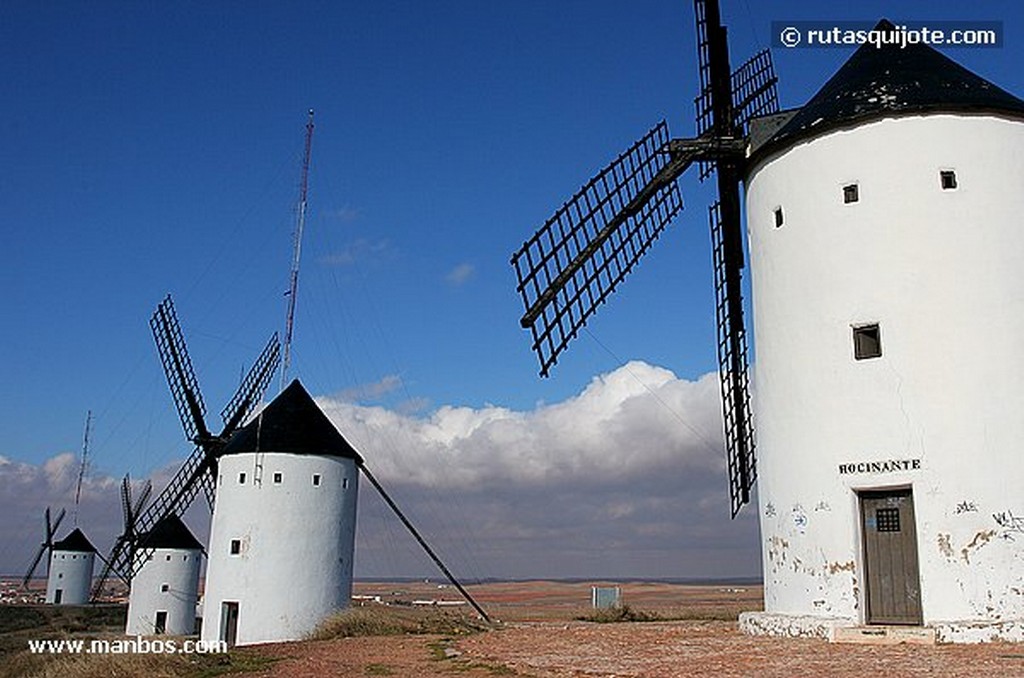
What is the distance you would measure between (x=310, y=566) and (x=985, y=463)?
65.6 feet

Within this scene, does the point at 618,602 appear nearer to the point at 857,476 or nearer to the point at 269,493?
the point at 269,493

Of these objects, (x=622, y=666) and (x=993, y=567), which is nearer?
(x=622, y=666)

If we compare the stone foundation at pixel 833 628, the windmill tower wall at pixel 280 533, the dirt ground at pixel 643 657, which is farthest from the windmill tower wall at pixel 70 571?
the stone foundation at pixel 833 628

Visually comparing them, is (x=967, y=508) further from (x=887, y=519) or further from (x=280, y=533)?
(x=280, y=533)

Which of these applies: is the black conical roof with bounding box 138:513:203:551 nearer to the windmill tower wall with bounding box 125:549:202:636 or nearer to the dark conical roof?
the windmill tower wall with bounding box 125:549:202:636

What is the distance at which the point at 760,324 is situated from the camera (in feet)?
52.3

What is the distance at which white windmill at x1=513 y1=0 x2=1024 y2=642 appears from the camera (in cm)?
1284

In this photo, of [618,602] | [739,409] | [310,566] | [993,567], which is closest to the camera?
[993,567]

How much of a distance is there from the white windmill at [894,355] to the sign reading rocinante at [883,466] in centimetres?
2

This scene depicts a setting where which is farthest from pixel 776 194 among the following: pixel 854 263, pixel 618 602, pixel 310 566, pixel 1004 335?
pixel 618 602

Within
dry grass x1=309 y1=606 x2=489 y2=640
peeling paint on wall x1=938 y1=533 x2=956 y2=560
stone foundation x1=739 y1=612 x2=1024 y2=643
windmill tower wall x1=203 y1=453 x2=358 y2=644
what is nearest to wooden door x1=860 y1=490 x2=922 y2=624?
peeling paint on wall x1=938 y1=533 x2=956 y2=560

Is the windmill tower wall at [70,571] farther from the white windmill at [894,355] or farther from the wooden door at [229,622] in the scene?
the white windmill at [894,355]

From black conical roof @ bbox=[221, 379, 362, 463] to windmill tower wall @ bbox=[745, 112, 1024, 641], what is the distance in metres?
16.9

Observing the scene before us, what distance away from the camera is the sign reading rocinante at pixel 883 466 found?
517 inches
